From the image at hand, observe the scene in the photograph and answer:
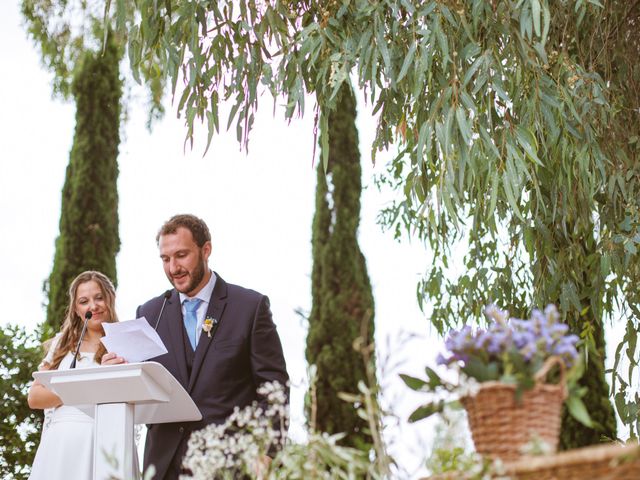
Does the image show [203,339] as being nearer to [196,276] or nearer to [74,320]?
[196,276]

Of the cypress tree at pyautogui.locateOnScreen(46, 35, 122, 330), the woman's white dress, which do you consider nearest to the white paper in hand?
the woman's white dress

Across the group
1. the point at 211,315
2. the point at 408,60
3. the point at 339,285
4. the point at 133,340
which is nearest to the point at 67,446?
→ the point at 211,315

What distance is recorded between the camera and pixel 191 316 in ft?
10.9

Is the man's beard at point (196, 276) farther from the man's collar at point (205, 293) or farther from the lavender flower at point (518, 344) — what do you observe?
the lavender flower at point (518, 344)

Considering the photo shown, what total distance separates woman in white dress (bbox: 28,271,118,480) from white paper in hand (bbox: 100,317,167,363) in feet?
3.14

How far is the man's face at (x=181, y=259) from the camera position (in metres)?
3.22

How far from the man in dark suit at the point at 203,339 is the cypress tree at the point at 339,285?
5.46m

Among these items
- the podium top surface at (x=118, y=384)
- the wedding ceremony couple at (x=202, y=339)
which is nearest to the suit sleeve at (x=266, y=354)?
the wedding ceremony couple at (x=202, y=339)

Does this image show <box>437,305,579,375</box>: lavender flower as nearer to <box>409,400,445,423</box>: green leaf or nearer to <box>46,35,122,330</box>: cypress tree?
<box>409,400,445,423</box>: green leaf

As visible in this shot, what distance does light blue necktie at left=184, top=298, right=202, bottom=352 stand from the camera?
10.8ft

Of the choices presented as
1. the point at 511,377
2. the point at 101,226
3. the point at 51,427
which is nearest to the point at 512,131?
the point at 511,377

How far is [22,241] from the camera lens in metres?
8.14

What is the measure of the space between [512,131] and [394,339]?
1.66 m

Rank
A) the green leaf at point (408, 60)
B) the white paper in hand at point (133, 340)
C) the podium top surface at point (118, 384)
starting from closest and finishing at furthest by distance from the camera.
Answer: the podium top surface at point (118, 384) < the white paper in hand at point (133, 340) < the green leaf at point (408, 60)
